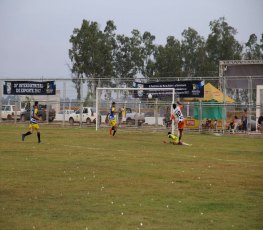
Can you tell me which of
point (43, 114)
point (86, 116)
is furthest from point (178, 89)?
point (43, 114)

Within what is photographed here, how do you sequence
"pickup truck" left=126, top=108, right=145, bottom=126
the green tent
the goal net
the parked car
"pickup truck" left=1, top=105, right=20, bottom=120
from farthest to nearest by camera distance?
"pickup truck" left=1, top=105, right=20, bottom=120, the parked car, "pickup truck" left=126, top=108, right=145, bottom=126, the goal net, the green tent

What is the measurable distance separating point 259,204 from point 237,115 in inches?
1186

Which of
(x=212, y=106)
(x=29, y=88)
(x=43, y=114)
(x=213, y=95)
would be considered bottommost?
(x=43, y=114)

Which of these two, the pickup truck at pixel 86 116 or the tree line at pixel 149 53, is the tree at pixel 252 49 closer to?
the tree line at pixel 149 53

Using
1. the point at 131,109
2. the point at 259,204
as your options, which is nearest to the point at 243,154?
the point at 259,204

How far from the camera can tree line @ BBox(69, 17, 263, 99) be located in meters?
65.8

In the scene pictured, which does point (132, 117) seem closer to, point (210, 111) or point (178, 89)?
point (178, 89)

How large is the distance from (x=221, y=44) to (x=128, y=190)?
5865cm

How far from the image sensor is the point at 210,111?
134ft

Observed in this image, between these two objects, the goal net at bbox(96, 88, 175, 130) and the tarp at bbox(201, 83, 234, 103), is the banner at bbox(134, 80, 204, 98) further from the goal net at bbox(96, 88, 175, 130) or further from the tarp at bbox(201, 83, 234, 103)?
the tarp at bbox(201, 83, 234, 103)

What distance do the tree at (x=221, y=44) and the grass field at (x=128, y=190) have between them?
48.2 metres

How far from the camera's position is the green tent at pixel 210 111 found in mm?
40188

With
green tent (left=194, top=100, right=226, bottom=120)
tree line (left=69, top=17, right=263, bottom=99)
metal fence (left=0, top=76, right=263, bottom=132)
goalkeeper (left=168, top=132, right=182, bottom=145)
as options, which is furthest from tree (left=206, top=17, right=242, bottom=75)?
goalkeeper (left=168, top=132, right=182, bottom=145)

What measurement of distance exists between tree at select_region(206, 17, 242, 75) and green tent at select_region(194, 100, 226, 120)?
1137 inches
